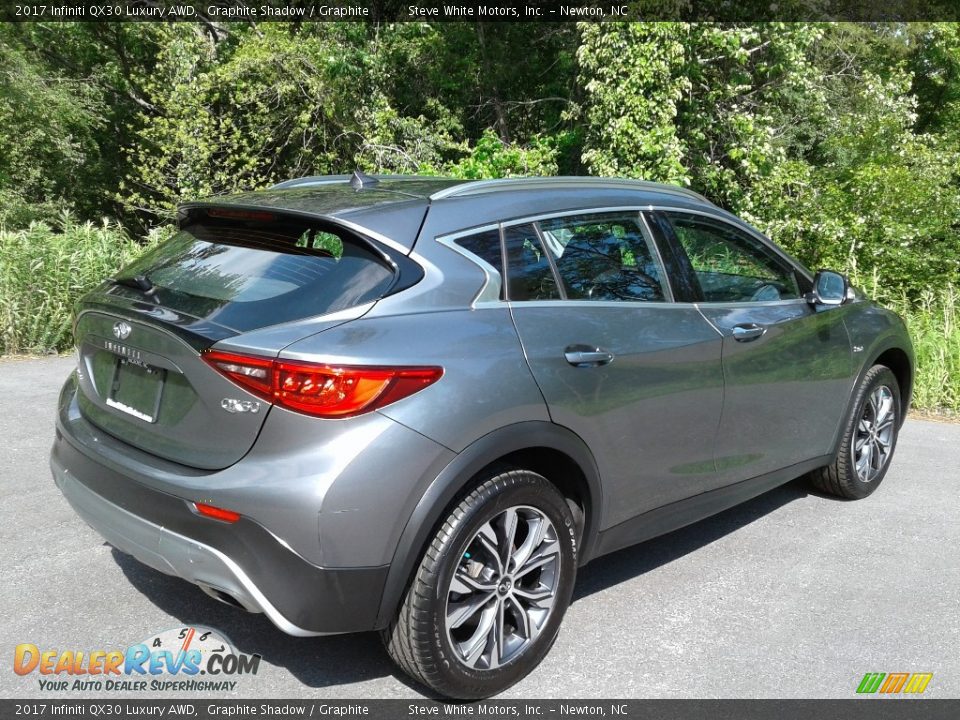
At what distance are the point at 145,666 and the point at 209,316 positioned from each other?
1.36 meters

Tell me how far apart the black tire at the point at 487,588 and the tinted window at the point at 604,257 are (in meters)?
0.85

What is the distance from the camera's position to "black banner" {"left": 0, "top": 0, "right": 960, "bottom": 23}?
1404 centimetres

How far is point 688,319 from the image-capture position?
4.00m

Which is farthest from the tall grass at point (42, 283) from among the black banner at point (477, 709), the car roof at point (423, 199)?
the black banner at point (477, 709)

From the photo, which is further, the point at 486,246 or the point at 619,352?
the point at 619,352

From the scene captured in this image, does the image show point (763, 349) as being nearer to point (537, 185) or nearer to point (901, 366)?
point (537, 185)

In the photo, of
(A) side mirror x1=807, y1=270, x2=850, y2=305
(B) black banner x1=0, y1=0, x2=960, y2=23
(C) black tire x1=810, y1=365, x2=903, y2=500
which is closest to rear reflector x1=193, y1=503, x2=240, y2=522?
(A) side mirror x1=807, y1=270, x2=850, y2=305

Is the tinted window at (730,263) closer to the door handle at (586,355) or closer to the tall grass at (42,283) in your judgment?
the door handle at (586,355)

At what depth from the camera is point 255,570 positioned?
9.36 ft

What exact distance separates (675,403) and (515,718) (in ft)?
4.56

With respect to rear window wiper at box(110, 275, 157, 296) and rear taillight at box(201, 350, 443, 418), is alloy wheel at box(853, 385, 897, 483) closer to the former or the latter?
rear taillight at box(201, 350, 443, 418)

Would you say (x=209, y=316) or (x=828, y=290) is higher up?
(x=209, y=316)

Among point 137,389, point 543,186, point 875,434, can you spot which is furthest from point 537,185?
point 875,434

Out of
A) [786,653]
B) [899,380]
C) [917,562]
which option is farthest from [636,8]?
[786,653]
